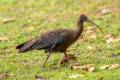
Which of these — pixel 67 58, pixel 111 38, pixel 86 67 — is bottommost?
pixel 111 38

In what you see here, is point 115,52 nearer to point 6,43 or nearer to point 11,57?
point 11,57

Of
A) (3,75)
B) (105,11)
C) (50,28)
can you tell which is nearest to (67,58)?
(3,75)

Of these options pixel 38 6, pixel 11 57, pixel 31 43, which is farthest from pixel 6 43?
pixel 38 6

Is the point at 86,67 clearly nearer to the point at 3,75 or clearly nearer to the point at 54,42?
the point at 54,42

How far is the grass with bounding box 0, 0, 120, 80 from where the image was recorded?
429 inches

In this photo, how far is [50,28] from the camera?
53.1 ft

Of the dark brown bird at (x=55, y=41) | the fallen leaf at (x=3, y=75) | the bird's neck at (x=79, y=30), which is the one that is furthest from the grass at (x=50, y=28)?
the bird's neck at (x=79, y=30)

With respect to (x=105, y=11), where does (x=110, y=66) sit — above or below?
above

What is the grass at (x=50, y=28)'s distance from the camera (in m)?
10.9

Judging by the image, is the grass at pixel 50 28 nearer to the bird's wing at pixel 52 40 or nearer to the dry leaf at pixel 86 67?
the dry leaf at pixel 86 67

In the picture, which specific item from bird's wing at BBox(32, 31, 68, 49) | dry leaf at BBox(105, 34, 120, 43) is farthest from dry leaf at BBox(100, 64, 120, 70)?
dry leaf at BBox(105, 34, 120, 43)

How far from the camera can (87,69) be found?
35.4 ft

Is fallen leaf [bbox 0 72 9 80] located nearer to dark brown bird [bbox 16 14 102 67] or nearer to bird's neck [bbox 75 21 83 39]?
dark brown bird [bbox 16 14 102 67]

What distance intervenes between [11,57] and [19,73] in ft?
5.96
